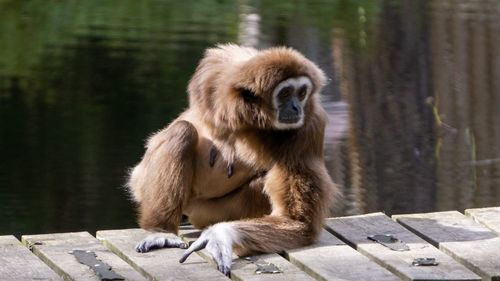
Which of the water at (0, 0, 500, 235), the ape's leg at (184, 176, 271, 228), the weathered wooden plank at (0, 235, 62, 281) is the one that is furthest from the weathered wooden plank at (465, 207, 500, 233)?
the water at (0, 0, 500, 235)

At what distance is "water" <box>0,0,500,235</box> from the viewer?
10.1 m

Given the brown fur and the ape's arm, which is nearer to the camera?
the ape's arm

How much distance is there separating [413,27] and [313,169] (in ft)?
36.1

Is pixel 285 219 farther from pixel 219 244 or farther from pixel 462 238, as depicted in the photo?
pixel 462 238

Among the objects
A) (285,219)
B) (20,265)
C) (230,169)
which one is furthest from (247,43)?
(20,265)

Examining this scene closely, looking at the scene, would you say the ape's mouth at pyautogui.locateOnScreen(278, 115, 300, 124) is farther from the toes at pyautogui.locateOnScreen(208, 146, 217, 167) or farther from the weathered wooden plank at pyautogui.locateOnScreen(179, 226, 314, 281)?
the weathered wooden plank at pyautogui.locateOnScreen(179, 226, 314, 281)

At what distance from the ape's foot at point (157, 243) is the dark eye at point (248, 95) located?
773 millimetres

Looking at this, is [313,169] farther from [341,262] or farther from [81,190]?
[81,190]

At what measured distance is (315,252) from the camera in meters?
5.92

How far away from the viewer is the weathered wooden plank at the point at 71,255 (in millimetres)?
5547

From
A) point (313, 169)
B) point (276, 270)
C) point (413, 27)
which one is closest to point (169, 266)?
point (276, 270)

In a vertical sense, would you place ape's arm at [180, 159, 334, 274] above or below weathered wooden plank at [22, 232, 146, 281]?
above

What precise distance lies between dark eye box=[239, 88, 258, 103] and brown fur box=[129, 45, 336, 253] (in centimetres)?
2

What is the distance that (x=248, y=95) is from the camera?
20.6 feet
